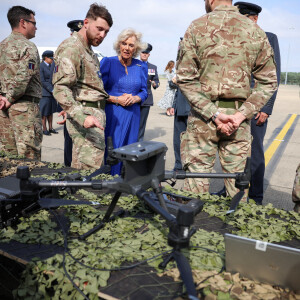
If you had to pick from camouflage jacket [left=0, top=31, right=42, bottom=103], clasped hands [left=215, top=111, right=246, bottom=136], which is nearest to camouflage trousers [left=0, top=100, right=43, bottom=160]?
camouflage jacket [left=0, top=31, right=42, bottom=103]

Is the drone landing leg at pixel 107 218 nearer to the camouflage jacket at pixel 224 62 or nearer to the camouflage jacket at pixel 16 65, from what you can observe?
the camouflage jacket at pixel 224 62

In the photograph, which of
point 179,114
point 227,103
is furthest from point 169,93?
point 227,103

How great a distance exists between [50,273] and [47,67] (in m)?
7.43

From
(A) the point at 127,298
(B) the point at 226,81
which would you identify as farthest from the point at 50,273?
(B) the point at 226,81

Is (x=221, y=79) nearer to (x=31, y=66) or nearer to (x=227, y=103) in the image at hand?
(x=227, y=103)

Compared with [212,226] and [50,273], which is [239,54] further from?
[50,273]

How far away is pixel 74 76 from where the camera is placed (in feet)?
9.13

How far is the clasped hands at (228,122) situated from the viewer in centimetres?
232

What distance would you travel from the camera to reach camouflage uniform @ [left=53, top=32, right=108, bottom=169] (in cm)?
275

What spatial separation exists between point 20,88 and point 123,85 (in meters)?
1.16

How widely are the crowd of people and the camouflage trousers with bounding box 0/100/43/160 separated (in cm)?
1

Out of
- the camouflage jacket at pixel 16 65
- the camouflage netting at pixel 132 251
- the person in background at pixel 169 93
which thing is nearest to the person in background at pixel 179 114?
the camouflage jacket at pixel 16 65

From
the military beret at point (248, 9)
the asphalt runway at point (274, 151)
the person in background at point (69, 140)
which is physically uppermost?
the military beret at point (248, 9)

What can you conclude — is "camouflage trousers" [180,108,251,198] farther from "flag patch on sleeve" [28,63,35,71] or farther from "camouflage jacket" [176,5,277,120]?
"flag patch on sleeve" [28,63,35,71]
